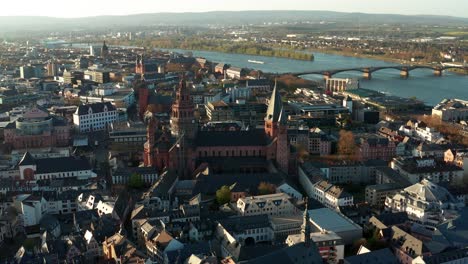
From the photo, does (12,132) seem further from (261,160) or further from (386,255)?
(386,255)

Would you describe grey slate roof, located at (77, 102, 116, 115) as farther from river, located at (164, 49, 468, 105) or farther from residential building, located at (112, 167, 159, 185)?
river, located at (164, 49, 468, 105)

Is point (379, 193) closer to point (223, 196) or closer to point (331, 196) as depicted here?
point (331, 196)

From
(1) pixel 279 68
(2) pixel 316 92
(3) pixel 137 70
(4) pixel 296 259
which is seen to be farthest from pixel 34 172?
(1) pixel 279 68

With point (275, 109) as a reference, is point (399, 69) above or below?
below

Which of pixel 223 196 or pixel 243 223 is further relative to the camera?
pixel 223 196

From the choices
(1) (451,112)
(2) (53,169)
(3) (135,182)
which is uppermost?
(1) (451,112)

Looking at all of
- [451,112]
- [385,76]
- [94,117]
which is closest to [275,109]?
[94,117]
